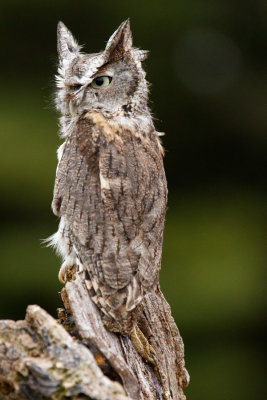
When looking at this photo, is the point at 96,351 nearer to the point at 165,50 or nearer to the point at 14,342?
the point at 14,342

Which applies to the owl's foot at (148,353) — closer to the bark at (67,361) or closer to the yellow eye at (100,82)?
the bark at (67,361)

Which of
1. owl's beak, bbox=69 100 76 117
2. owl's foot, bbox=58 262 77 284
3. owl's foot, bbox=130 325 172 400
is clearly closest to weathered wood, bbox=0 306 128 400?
owl's foot, bbox=130 325 172 400

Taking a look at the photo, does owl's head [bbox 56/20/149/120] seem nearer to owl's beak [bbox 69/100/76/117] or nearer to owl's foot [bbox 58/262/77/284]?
owl's beak [bbox 69/100/76/117]

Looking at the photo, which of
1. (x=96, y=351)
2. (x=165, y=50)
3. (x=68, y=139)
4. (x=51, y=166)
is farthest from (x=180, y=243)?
(x=96, y=351)

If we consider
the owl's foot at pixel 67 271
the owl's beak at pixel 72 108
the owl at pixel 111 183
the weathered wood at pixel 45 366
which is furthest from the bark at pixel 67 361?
the owl's beak at pixel 72 108

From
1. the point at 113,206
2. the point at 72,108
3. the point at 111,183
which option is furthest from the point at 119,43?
the point at 113,206

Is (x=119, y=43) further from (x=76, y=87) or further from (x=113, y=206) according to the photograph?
(x=113, y=206)
